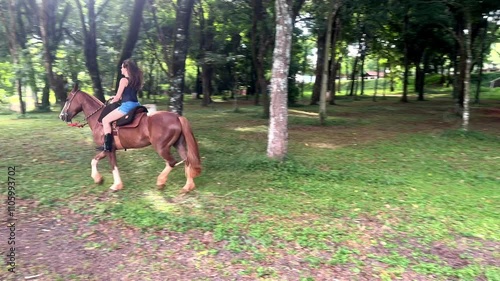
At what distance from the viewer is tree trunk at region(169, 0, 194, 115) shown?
891cm

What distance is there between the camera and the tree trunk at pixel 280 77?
7.80 meters

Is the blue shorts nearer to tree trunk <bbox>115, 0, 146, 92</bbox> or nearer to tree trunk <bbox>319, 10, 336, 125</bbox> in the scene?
tree trunk <bbox>115, 0, 146, 92</bbox>

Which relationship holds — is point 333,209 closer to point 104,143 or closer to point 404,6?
point 104,143

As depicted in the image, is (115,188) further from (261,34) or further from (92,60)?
(261,34)

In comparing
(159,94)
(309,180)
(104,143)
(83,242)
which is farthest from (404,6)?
(159,94)

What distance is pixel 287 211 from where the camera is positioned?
5672 mm

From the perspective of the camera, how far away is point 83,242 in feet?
15.6

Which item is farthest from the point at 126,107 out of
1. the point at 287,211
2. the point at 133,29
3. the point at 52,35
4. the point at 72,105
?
the point at 52,35

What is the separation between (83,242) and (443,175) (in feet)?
22.1

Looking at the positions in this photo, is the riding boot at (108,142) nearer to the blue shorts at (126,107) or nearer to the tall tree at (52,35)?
the blue shorts at (126,107)

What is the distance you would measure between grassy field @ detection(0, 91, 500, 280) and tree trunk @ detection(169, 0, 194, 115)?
1404 mm

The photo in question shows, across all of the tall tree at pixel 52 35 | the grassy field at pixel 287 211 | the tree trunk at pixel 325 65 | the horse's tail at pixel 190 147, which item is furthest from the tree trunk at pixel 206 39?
the horse's tail at pixel 190 147

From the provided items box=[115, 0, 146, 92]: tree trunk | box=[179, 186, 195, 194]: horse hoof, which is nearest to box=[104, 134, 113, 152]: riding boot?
box=[179, 186, 195, 194]: horse hoof

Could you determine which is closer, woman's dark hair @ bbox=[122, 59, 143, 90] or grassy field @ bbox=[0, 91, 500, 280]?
grassy field @ bbox=[0, 91, 500, 280]
